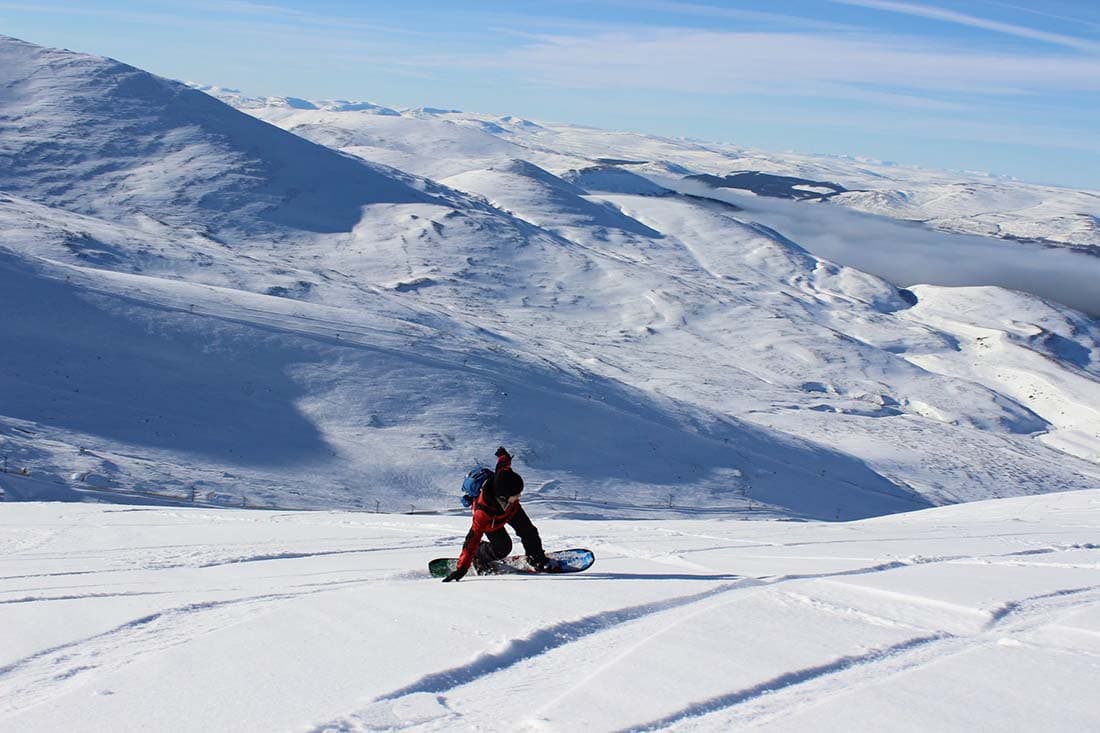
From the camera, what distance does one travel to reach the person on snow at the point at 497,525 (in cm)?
972

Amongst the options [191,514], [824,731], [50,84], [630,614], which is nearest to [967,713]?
[824,731]

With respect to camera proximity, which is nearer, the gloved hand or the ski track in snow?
the ski track in snow

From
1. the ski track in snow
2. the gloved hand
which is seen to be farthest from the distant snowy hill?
the ski track in snow

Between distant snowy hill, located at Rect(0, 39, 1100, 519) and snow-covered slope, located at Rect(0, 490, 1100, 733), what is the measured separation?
47.5 ft

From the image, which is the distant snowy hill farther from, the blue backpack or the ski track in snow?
the ski track in snow

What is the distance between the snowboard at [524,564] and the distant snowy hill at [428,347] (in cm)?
1468

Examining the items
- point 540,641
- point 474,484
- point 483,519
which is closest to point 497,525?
point 483,519

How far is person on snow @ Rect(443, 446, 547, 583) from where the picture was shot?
972cm

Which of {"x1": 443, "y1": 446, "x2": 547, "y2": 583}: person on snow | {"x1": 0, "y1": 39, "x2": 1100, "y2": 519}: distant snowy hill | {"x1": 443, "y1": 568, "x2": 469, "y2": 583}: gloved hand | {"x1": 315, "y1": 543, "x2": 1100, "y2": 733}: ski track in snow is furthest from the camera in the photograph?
{"x1": 0, "y1": 39, "x2": 1100, "y2": 519}: distant snowy hill

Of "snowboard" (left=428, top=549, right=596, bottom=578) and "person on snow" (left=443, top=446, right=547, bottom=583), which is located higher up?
"person on snow" (left=443, top=446, right=547, bottom=583)

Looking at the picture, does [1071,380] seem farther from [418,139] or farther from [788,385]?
[418,139]

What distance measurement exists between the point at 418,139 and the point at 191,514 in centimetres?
16494

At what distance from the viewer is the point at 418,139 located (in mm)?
174125

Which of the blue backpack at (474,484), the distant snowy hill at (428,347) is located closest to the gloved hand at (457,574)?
the blue backpack at (474,484)
